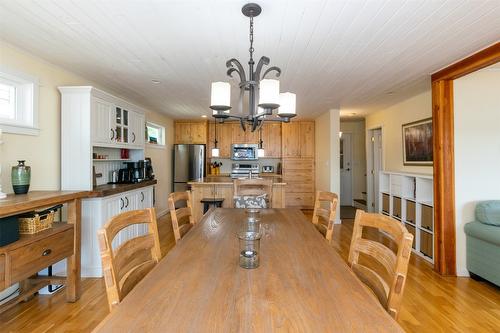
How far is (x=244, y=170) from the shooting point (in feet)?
22.2

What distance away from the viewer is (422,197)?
3.87m

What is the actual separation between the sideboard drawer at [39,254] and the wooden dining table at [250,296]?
1.27m

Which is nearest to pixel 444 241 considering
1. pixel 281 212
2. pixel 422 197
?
pixel 422 197

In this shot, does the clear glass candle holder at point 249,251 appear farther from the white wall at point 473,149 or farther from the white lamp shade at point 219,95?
the white wall at point 473,149

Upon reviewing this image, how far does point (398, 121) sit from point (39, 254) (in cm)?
546

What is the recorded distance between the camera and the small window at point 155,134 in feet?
19.0

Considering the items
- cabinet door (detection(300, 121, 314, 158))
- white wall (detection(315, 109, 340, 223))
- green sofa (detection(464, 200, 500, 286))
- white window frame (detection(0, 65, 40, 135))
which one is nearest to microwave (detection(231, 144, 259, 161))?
cabinet door (detection(300, 121, 314, 158))

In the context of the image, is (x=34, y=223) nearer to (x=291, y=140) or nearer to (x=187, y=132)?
(x=187, y=132)

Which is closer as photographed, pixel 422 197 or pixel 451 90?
pixel 451 90

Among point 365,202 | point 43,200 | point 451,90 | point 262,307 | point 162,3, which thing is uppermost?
point 162,3

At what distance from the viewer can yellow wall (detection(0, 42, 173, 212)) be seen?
2.46m

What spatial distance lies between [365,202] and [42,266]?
674 cm

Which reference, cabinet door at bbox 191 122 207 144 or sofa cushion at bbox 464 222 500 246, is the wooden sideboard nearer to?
sofa cushion at bbox 464 222 500 246

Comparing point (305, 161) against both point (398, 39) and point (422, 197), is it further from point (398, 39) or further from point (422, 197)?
point (398, 39)
